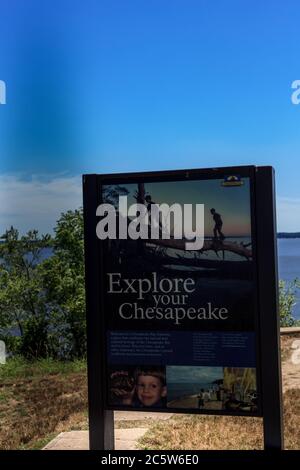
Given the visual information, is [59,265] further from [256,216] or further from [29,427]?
[256,216]

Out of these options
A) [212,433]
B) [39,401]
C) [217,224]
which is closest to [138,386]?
[217,224]

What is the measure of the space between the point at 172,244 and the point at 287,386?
2844 millimetres

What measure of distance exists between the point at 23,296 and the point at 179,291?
398cm

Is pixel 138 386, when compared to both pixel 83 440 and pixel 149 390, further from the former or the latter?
pixel 83 440

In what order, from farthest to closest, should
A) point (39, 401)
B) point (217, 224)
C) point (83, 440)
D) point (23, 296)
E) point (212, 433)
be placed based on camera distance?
point (23, 296) → point (39, 401) → point (212, 433) → point (83, 440) → point (217, 224)

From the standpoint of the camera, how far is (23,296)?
21.9ft

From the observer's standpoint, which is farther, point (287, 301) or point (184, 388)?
point (287, 301)

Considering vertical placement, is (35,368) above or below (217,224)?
below

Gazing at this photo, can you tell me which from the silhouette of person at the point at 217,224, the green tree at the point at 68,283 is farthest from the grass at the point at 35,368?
the silhouette of person at the point at 217,224

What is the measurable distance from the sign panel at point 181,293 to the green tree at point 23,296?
352 cm

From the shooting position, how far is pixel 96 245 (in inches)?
125

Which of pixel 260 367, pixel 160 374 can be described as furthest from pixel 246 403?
pixel 160 374

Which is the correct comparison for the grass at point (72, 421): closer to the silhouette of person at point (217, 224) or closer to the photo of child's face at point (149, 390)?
the photo of child's face at point (149, 390)

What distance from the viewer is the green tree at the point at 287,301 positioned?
755cm
